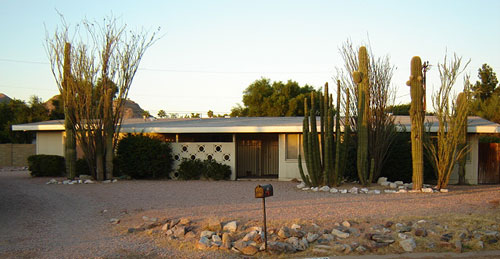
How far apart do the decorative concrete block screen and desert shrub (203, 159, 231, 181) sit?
0.38 meters

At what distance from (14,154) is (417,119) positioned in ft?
80.9

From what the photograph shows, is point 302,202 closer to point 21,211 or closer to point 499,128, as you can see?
point 21,211

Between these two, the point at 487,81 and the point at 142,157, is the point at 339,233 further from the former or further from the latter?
the point at 487,81

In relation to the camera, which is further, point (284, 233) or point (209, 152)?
point (209, 152)

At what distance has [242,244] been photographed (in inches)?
301

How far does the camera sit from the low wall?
28.3m

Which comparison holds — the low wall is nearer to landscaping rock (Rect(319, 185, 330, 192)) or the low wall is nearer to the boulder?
landscaping rock (Rect(319, 185, 330, 192))

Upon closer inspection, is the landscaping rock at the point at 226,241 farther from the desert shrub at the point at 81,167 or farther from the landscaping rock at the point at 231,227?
the desert shrub at the point at 81,167

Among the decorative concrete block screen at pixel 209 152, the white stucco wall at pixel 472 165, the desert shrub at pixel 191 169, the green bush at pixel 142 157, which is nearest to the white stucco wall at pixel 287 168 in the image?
the decorative concrete block screen at pixel 209 152

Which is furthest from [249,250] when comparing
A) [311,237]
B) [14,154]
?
[14,154]

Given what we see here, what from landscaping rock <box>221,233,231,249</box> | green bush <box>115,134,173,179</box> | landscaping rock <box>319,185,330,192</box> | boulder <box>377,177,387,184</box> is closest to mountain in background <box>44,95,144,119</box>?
green bush <box>115,134,173,179</box>

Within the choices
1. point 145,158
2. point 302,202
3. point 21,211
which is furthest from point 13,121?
point 302,202

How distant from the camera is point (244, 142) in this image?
21.5m

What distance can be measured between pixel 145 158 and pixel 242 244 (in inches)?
458
